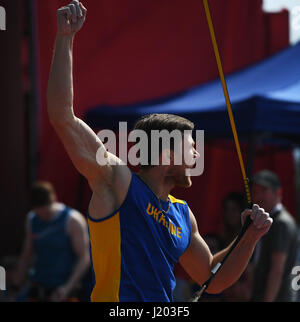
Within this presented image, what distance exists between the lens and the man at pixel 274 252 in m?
3.66

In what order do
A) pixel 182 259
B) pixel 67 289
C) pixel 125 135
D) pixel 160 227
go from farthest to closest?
pixel 125 135, pixel 67 289, pixel 182 259, pixel 160 227

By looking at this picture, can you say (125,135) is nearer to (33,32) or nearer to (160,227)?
(33,32)

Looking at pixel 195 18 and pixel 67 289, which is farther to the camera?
pixel 195 18

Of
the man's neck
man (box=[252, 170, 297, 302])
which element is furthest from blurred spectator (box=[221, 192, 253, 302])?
the man's neck

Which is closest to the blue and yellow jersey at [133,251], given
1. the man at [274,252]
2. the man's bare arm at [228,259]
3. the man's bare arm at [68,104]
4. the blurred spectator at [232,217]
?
the man's bare arm at [68,104]

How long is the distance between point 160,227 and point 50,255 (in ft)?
8.52

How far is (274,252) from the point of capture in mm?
3678

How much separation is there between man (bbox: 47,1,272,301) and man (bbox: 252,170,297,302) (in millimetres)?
1514

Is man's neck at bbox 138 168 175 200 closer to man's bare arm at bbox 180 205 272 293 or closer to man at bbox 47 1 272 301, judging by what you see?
man at bbox 47 1 272 301

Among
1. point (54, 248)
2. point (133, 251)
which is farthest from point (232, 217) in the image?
point (133, 251)

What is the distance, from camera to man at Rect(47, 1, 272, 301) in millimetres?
1833

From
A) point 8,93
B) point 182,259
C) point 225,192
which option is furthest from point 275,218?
point 8,93

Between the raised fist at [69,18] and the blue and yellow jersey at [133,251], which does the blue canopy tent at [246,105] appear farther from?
the raised fist at [69,18]
